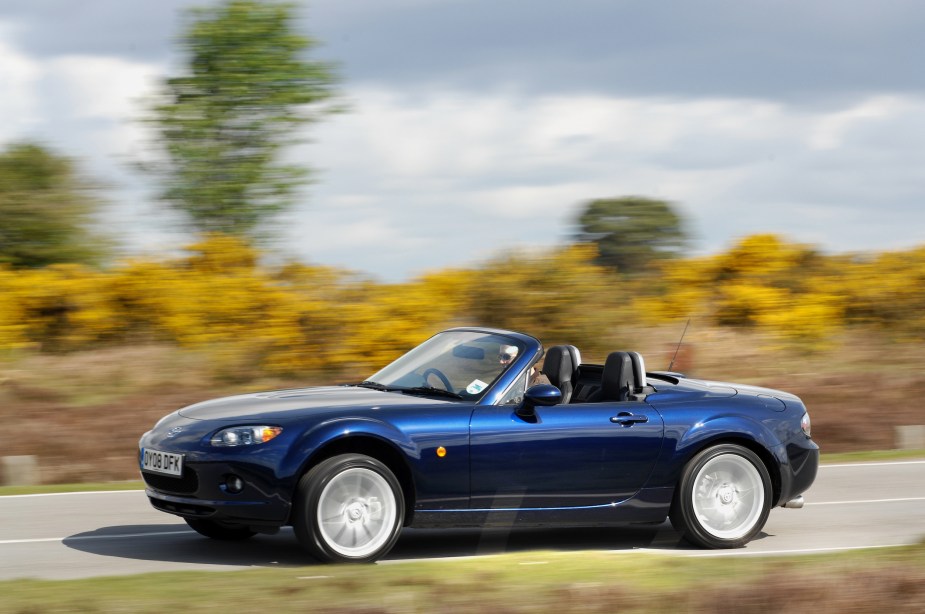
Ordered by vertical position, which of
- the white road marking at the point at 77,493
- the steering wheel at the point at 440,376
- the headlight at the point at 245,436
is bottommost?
the white road marking at the point at 77,493

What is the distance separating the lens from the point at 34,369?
20.9 metres

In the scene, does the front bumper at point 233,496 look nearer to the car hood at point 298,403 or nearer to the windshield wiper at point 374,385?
the car hood at point 298,403

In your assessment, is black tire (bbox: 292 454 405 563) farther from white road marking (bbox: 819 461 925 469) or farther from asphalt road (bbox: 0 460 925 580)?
white road marking (bbox: 819 461 925 469)

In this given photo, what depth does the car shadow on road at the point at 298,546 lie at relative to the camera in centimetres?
829

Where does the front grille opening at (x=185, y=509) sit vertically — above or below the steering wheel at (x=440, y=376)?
below

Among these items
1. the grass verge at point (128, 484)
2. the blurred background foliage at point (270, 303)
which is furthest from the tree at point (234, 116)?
the grass verge at point (128, 484)

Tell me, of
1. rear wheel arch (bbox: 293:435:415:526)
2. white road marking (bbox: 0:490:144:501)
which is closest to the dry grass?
white road marking (bbox: 0:490:144:501)

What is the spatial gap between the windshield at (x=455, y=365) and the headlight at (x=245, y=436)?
1254 mm

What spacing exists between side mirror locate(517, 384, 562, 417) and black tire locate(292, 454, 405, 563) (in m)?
0.99

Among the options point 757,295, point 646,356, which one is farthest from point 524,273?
point 757,295

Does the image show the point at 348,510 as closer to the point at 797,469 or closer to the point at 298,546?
the point at 298,546

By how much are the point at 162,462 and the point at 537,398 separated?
2.36 metres

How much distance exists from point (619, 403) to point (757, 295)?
20.3 metres

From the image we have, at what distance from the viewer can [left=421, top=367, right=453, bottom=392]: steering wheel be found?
848 centimetres
